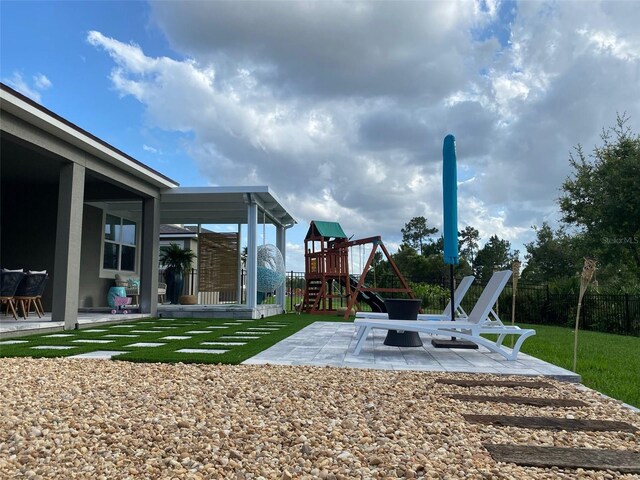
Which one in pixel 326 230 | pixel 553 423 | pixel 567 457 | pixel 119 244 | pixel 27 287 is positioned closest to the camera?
pixel 567 457

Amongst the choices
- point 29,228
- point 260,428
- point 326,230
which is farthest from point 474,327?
point 29,228

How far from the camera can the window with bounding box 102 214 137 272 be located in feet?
41.0

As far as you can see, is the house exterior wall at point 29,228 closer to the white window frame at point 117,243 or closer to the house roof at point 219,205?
the white window frame at point 117,243

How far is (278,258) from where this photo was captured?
1281 centimetres

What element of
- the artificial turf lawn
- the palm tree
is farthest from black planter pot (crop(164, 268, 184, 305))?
the artificial turf lawn

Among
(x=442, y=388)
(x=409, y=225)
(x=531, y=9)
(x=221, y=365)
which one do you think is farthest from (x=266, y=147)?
(x=409, y=225)

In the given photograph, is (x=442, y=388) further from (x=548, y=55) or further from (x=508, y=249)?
(x=508, y=249)

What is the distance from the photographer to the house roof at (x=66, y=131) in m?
6.16

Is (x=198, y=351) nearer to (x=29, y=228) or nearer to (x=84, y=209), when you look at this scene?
(x=29, y=228)

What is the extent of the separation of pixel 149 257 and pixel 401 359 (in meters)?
7.53

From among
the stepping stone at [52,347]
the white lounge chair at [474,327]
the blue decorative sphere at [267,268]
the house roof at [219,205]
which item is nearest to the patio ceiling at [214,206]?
the house roof at [219,205]

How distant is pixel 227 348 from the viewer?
5.95m

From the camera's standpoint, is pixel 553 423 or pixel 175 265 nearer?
pixel 553 423

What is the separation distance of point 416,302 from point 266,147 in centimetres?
829
